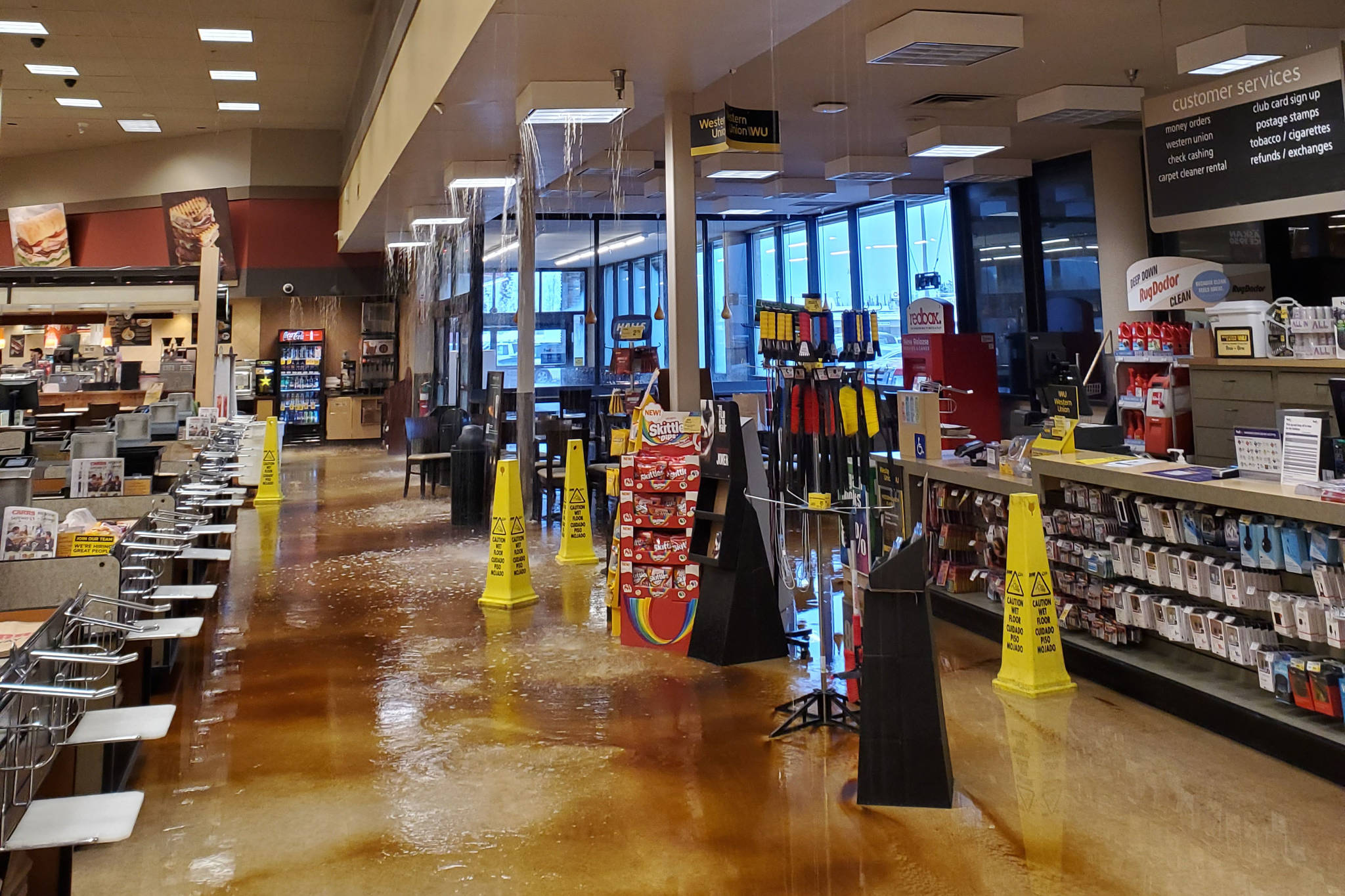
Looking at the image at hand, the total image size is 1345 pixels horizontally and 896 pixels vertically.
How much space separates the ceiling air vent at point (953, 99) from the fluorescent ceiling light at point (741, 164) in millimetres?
1363

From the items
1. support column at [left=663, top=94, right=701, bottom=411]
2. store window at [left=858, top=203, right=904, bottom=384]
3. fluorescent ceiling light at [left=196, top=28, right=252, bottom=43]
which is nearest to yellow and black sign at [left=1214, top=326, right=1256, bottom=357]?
support column at [left=663, top=94, right=701, bottom=411]

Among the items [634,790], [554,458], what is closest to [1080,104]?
[554,458]

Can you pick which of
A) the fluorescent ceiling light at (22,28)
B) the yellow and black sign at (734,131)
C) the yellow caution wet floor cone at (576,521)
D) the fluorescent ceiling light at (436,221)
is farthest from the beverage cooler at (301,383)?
the yellow and black sign at (734,131)

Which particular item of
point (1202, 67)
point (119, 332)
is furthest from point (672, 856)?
point (119, 332)

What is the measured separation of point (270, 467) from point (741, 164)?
20.4ft

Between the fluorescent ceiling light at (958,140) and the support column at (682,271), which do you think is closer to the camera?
the support column at (682,271)

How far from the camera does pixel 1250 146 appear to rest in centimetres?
543

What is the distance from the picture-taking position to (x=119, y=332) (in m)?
14.2

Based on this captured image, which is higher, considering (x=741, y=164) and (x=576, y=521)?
(x=741, y=164)

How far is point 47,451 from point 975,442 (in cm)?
626

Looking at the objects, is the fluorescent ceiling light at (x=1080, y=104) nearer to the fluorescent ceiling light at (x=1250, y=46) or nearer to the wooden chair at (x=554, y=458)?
the fluorescent ceiling light at (x=1250, y=46)

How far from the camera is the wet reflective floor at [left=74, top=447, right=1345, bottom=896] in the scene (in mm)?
2705

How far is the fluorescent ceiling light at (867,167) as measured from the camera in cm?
977

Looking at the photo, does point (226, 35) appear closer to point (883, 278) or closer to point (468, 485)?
point (468, 485)
